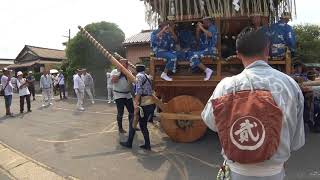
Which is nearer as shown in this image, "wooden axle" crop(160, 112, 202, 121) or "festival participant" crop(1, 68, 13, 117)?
"wooden axle" crop(160, 112, 202, 121)

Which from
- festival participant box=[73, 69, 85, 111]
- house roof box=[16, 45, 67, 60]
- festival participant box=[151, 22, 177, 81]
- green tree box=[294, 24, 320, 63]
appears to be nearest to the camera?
festival participant box=[151, 22, 177, 81]

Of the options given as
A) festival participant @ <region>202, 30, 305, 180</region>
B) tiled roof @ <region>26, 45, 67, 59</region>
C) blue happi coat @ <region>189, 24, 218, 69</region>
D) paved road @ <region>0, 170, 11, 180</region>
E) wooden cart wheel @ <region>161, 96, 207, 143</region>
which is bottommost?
paved road @ <region>0, 170, 11, 180</region>

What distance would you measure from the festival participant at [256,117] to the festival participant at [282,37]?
5.20 metres

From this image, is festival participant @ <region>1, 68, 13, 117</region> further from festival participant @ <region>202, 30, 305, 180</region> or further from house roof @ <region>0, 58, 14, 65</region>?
house roof @ <region>0, 58, 14, 65</region>

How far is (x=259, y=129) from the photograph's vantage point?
2.58m

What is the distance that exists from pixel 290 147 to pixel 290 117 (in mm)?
214

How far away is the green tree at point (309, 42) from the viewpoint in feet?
94.5

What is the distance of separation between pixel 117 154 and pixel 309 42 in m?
26.7

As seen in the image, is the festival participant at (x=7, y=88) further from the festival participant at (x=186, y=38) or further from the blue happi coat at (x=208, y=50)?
the blue happi coat at (x=208, y=50)

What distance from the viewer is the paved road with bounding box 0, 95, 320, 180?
21.3 ft

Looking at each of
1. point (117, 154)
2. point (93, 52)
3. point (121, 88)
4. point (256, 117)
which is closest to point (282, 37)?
point (121, 88)

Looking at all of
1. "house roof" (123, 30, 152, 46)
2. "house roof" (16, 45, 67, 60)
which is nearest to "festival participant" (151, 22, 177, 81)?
"house roof" (123, 30, 152, 46)

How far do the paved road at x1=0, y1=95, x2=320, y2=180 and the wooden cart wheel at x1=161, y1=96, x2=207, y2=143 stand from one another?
0.19 metres

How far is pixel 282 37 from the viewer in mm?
8000
